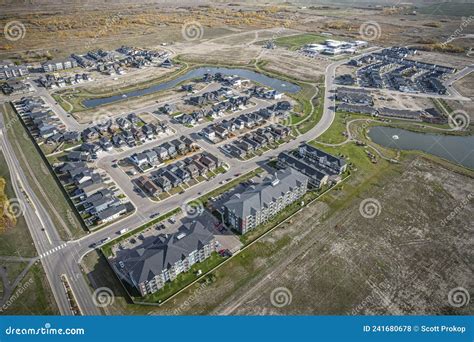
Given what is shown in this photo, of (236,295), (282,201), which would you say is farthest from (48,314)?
(282,201)

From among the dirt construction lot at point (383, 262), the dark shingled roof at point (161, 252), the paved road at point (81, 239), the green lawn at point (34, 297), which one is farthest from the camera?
the paved road at point (81, 239)

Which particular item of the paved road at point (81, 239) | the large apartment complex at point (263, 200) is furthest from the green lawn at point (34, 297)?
the large apartment complex at point (263, 200)

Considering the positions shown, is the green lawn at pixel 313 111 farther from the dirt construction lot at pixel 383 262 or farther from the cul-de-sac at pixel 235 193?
the dirt construction lot at pixel 383 262

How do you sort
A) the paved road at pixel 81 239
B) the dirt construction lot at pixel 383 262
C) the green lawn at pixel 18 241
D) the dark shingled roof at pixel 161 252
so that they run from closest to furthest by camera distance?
the dark shingled roof at pixel 161 252 → the dirt construction lot at pixel 383 262 → the paved road at pixel 81 239 → the green lawn at pixel 18 241

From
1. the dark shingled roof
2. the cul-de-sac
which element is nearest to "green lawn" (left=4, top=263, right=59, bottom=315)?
the cul-de-sac

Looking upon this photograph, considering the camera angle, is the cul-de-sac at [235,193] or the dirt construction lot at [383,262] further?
the cul-de-sac at [235,193]

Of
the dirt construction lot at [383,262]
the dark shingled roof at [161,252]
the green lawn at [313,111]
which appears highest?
the dark shingled roof at [161,252]
